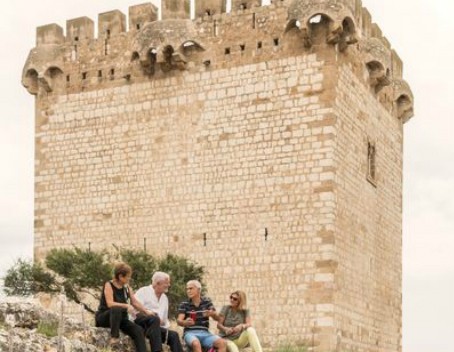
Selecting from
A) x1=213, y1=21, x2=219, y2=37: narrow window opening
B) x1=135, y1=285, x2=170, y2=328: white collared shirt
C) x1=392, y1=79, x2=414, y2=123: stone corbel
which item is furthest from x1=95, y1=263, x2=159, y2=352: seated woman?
x1=392, y1=79, x2=414, y2=123: stone corbel

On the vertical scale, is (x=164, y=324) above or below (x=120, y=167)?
below

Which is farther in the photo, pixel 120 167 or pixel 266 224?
pixel 120 167

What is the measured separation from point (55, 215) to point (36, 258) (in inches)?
38.5

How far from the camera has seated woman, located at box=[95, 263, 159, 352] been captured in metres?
11.0

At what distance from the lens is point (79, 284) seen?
1931 centimetres

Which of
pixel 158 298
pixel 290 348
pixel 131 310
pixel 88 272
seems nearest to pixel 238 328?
pixel 158 298

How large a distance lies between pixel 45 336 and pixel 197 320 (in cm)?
A: 224

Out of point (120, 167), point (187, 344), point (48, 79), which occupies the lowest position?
point (187, 344)

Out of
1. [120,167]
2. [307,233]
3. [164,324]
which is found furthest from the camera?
[120,167]

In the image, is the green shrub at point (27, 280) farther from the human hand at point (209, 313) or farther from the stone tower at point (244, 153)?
the human hand at point (209, 313)

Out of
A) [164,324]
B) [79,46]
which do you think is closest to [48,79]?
[79,46]

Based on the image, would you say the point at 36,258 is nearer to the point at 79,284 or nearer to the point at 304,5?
the point at 79,284

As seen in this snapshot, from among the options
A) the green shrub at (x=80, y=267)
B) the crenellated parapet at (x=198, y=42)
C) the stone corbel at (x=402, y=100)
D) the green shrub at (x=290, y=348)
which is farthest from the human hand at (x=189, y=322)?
the stone corbel at (x=402, y=100)

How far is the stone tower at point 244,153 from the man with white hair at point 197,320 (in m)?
6.55
